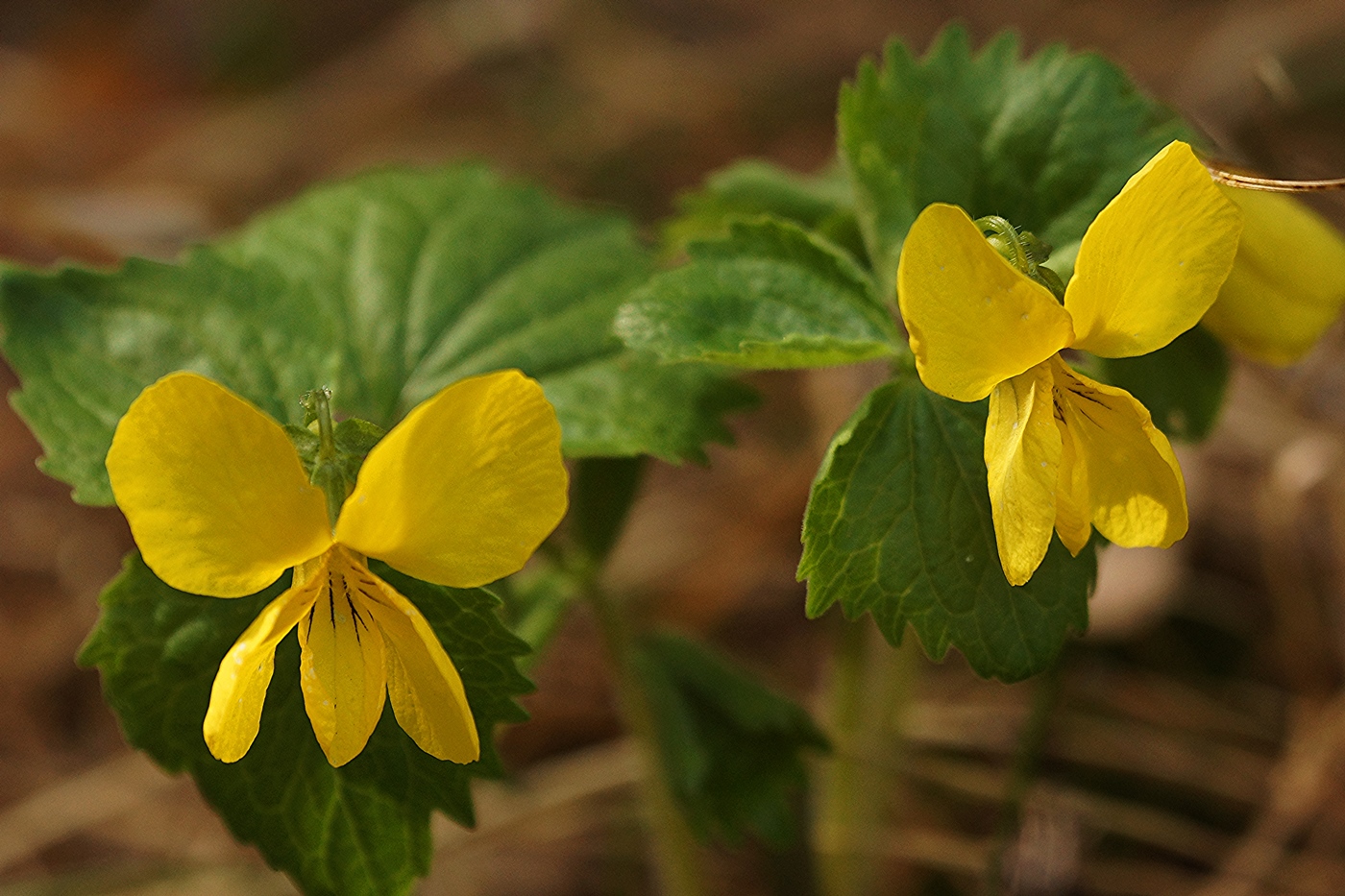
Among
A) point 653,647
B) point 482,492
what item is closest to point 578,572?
point 653,647

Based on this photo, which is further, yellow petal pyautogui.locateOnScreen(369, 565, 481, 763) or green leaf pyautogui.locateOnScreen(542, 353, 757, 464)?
green leaf pyautogui.locateOnScreen(542, 353, 757, 464)

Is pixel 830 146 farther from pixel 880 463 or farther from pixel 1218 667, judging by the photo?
pixel 880 463

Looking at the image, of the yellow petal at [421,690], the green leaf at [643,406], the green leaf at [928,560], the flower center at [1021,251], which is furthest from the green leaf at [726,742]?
the flower center at [1021,251]

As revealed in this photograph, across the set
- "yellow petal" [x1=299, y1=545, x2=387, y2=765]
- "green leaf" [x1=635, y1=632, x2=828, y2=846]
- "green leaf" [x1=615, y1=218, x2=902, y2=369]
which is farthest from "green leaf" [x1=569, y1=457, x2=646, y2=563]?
"yellow petal" [x1=299, y1=545, x2=387, y2=765]

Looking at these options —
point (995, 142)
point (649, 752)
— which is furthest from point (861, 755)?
point (995, 142)

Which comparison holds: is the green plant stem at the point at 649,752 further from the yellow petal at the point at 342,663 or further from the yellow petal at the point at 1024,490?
the yellow petal at the point at 1024,490

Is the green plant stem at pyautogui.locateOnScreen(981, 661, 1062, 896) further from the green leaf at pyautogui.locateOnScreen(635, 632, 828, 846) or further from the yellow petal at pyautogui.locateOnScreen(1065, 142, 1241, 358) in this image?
the yellow petal at pyautogui.locateOnScreen(1065, 142, 1241, 358)
